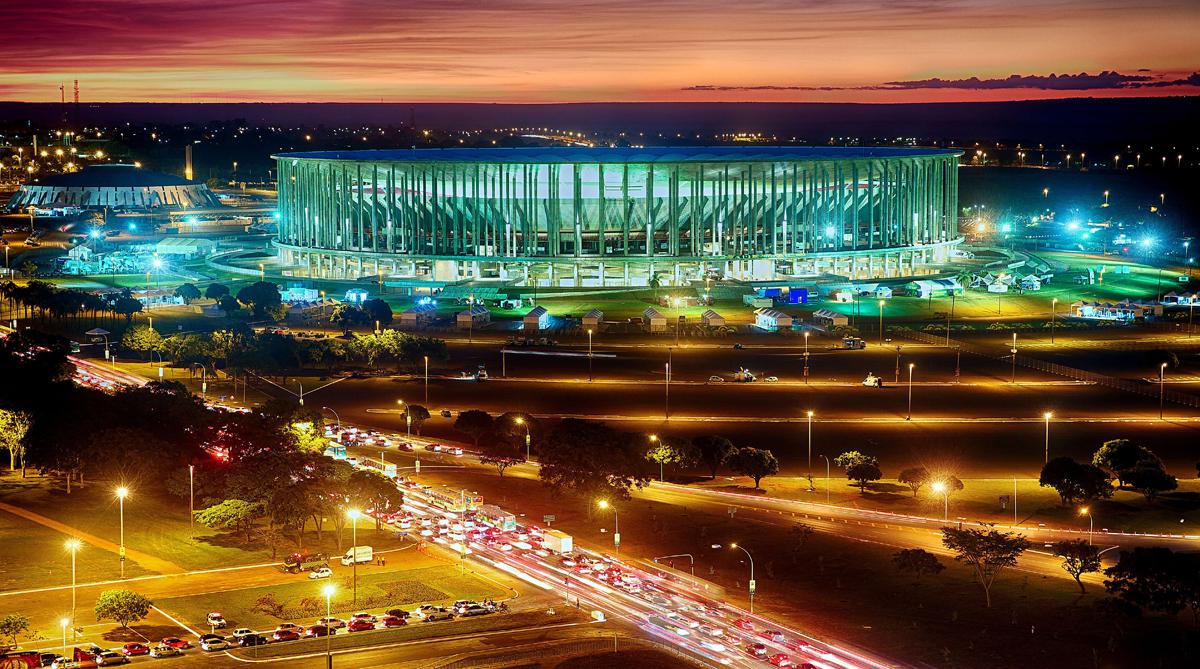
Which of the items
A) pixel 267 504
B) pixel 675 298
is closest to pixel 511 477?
pixel 267 504

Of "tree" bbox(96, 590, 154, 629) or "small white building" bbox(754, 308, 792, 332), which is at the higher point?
"small white building" bbox(754, 308, 792, 332)

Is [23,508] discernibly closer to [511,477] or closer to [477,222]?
[511,477]

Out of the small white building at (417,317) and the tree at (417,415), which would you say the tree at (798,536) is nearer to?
the tree at (417,415)

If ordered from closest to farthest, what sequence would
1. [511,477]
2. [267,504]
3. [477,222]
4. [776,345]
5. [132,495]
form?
[267,504], [132,495], [511,477], [776,345], [477,222]

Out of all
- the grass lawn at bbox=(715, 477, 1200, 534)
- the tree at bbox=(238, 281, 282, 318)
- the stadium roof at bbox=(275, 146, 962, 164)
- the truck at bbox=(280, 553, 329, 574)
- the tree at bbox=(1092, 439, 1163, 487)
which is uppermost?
the stadium roof at bbox=(275, 146, 962, 164)

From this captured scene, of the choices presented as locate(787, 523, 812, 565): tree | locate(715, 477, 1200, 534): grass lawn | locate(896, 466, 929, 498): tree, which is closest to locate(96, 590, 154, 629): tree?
locate(787, 523, 812, 565): tree

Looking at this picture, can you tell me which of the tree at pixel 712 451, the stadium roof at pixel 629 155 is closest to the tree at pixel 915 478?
the tree at pixel 712 451

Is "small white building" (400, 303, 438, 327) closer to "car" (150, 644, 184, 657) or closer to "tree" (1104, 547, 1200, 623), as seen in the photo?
"car" (150, 644, 184, 657)

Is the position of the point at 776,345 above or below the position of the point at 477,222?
below
